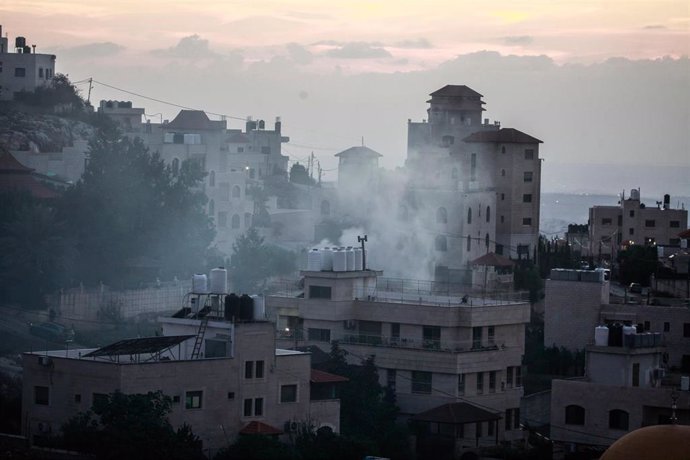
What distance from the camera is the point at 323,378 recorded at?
166 feet

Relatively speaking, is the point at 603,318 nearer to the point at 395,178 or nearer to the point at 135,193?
the point at 135,193

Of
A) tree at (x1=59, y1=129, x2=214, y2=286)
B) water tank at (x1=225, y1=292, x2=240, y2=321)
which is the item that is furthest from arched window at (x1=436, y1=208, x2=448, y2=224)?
water tank at (x1=225, y1=292, x2=240, y2=321)

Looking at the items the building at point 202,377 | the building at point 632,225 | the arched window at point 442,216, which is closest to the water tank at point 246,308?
the building at point 202,377

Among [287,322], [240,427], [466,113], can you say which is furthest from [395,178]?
[240,427]

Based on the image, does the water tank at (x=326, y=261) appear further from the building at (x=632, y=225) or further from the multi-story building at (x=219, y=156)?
the building at (x=632, y=225)

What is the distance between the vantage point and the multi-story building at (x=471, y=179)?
8000 centimetres

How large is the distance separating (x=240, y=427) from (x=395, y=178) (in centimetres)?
4656

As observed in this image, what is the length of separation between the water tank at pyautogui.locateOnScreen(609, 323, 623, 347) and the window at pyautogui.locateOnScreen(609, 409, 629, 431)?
2391 millimetres

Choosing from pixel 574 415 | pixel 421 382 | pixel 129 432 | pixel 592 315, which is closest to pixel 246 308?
pixel 129 432

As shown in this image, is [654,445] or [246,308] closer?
[654,445]

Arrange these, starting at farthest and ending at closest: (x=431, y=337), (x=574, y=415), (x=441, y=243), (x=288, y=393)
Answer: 1. (x=441, y=243)
2. (x=431, y=337)
3. (x=574, y=415)
4. (x=288, y=393)

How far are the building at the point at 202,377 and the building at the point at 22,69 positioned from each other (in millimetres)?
51953

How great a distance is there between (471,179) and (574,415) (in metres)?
34.0

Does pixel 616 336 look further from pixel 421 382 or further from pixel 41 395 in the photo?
pixel 41 395
